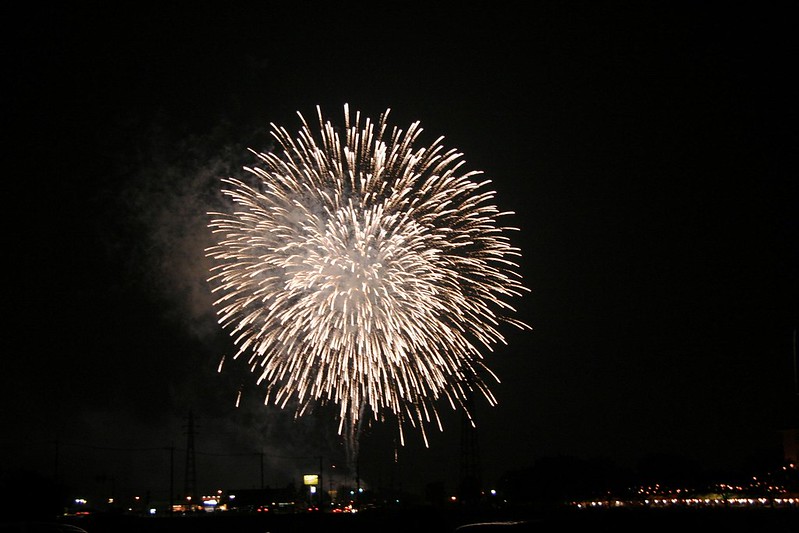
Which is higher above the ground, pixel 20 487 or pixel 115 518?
pixel 20 487

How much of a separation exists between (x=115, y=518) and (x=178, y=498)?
10929 centimetres

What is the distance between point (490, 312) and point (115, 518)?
1949 centimetres

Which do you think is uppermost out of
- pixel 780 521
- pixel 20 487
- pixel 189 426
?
pixel 189 426

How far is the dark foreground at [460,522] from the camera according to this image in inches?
800

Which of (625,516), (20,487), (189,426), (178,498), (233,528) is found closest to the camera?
(625,516)

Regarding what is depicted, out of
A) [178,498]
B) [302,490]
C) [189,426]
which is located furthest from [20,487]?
[302,490]

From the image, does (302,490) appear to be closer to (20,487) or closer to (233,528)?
(20,487)

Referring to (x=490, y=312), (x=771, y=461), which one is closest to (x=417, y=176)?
(x=490, y=312)

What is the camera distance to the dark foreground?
66.6 feet

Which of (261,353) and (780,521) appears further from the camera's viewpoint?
(261,353)

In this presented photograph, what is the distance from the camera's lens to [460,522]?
47.2 m

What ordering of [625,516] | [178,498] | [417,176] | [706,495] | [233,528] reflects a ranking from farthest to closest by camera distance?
1. [178,498]
2. [706,495]
3. [233,528]
4. [417,176]
5. [625,516]

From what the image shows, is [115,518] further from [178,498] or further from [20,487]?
[178,498]

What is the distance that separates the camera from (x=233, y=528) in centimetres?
4634
